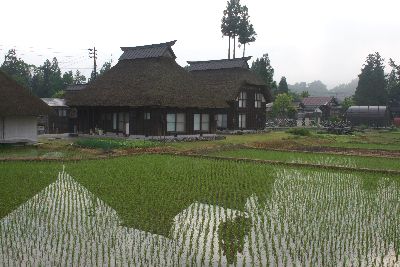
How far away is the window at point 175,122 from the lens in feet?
107

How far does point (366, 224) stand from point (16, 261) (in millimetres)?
7516

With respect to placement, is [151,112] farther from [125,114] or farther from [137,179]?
[137,179]

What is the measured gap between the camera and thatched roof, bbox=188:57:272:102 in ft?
139

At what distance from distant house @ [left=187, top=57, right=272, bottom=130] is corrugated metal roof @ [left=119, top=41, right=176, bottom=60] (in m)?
6.74

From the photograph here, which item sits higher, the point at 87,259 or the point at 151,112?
the point at 151,112

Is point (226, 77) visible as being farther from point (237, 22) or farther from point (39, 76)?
point (39, 76)

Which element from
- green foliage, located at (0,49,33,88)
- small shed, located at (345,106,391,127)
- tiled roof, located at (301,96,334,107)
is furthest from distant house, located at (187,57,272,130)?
green foliage, located at (0,49,33,88)

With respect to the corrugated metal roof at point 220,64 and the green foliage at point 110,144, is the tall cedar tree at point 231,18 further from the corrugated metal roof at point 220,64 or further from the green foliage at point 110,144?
the green foliage at point 110,144

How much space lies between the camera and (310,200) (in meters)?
12.2

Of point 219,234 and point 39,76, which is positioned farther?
point 39,76

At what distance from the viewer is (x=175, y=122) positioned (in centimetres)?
3309

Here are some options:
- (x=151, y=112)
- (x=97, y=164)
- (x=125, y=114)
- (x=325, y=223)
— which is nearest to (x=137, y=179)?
(x=97, y=164)

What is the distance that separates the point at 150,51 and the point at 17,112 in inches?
575

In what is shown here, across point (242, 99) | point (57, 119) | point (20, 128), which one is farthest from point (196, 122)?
point (57, 119)
